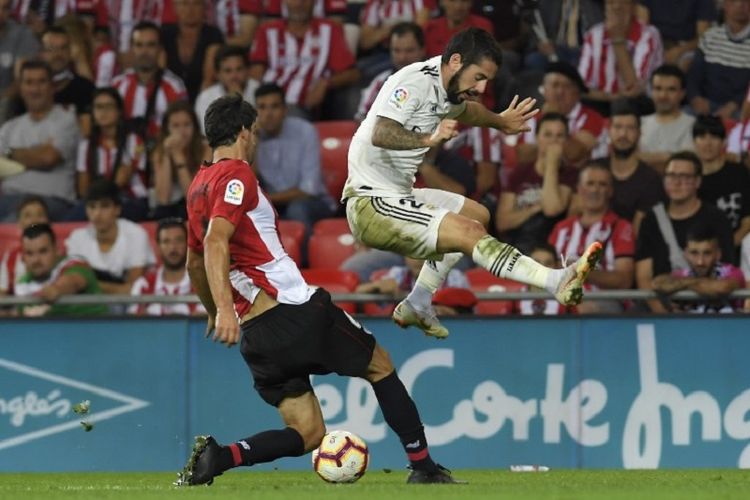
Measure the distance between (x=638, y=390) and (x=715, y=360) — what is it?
61 centimetres

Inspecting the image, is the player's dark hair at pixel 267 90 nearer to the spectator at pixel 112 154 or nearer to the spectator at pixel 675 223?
the spectator at pixel 112 154

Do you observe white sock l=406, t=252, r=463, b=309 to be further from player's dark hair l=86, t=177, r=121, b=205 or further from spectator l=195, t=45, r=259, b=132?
spectator l=195, t=45, r=259, b=132

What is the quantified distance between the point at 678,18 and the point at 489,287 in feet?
13.5

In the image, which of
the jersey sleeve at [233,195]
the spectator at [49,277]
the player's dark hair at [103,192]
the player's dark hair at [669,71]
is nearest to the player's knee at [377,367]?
the jersey sleeve at [233,195]

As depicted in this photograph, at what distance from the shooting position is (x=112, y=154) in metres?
16.3

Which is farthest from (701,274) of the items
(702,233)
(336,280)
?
(336,280)

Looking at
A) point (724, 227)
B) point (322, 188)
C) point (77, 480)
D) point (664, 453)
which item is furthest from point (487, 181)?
point (77, 480)

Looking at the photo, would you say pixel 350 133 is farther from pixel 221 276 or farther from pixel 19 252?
pixel 221 276

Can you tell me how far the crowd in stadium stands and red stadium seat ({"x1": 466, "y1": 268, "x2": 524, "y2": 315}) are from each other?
3 cm

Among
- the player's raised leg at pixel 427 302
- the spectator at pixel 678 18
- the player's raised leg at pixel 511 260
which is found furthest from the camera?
the spectator at pixel 678 18

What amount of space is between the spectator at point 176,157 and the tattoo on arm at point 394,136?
6.10 metres

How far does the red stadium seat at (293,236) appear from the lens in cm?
1494

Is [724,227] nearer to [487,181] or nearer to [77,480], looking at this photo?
[487,181]

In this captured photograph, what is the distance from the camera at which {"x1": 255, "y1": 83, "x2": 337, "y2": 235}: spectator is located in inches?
619
